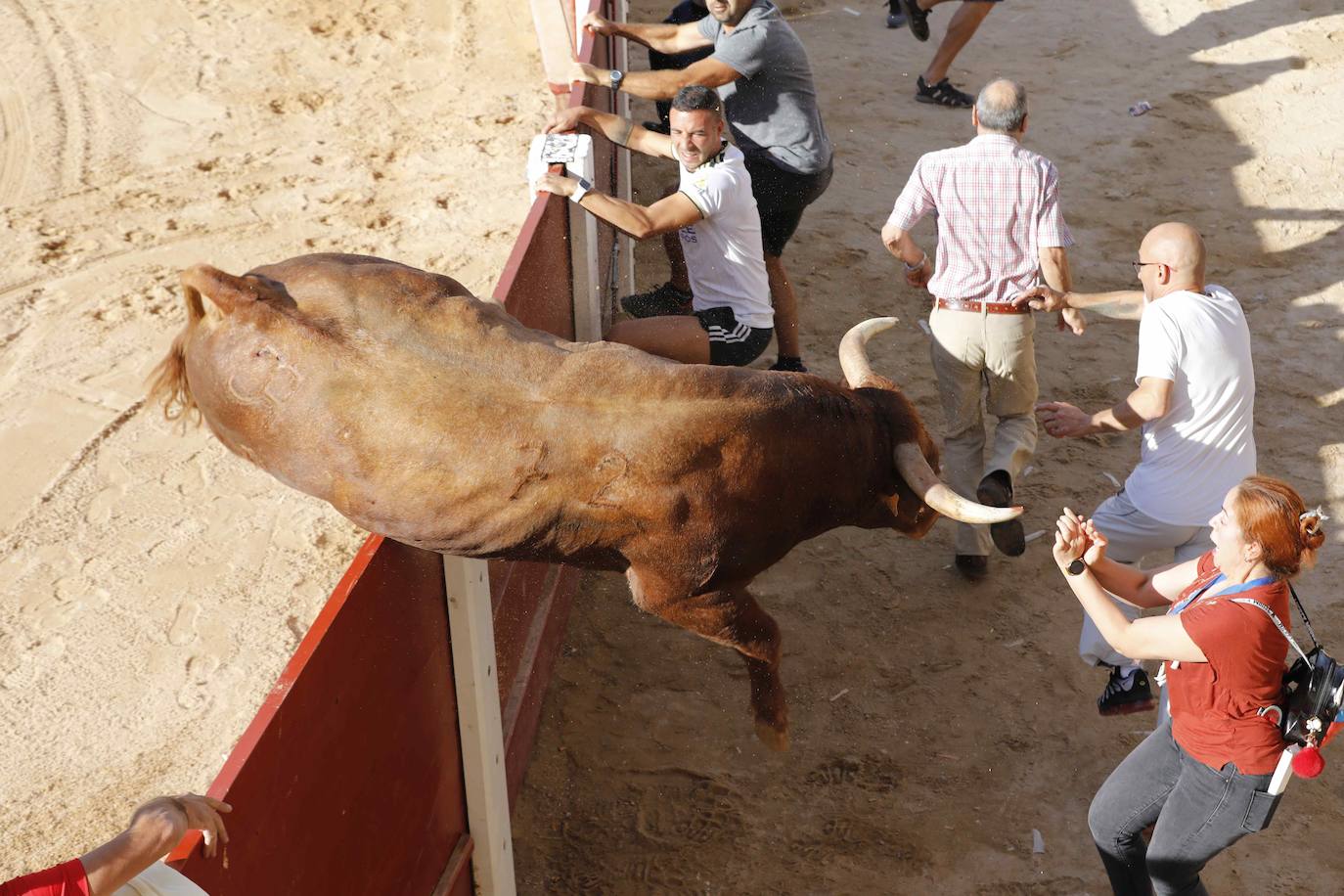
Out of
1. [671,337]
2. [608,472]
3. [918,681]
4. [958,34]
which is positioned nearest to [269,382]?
[608,472]

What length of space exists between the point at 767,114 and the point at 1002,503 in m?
2.35

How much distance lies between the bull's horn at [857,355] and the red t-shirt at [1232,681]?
1444mm

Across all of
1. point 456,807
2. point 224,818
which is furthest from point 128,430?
Result: point 224,818

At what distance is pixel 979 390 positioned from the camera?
557 centimetres

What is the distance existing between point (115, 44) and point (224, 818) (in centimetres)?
876

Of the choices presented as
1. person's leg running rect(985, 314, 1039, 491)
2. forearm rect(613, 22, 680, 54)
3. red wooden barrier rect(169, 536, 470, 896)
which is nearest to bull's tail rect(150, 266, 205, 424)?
red wooden barrier rect(169, 536, 470, 896)

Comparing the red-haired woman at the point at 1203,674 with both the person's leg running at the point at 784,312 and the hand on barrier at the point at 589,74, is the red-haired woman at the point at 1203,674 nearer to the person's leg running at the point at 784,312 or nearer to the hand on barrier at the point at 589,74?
the person's leg running at the point at 784,312

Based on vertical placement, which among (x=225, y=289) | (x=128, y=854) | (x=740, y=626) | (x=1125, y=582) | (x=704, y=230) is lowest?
(x=740, y=626)

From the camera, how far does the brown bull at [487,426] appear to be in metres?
3.29

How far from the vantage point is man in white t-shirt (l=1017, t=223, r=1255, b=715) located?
4.41 meters

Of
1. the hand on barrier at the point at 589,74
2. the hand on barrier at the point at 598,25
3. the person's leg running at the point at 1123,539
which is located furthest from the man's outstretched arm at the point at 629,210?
the hand on barrier at the point at 598,25

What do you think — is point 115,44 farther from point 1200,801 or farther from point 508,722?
point 1200,801

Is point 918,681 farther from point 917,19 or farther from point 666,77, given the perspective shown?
point 917,19

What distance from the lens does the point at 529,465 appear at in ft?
11.0
